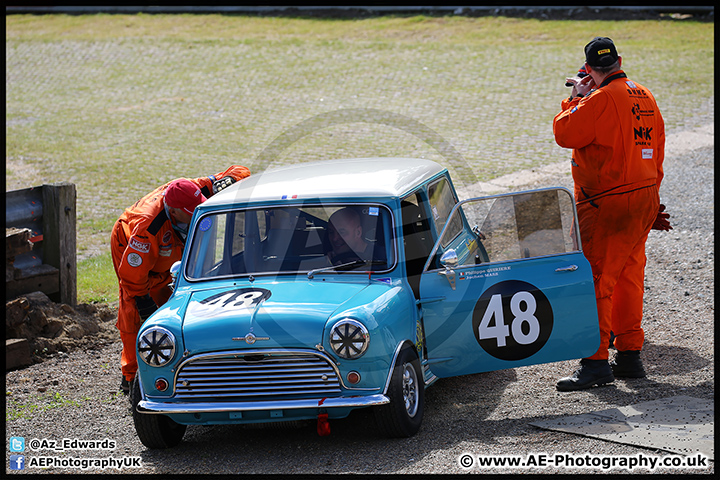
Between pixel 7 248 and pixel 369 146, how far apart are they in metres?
9.63

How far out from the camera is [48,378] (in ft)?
22.0

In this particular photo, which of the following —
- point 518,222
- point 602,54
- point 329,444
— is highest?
point 602,54

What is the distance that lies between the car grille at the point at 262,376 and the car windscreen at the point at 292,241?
0.96 meters

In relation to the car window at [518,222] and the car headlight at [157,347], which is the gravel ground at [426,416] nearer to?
the car headlight at [157,347]

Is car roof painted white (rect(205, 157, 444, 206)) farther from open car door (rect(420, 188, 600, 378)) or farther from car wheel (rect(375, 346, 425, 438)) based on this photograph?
car wheel (rect(375, 346, 425, 438))

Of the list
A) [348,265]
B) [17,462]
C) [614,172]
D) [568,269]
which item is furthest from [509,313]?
[17,462]

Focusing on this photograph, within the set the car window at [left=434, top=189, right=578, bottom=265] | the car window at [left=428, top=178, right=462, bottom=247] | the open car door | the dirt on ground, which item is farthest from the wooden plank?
the car window at [left=434, top=189, right=578, bottom=265]

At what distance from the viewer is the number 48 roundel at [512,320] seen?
17.1 feet

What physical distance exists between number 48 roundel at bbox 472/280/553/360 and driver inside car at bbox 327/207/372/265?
0.96 meters

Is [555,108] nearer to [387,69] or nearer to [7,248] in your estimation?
[387,69]

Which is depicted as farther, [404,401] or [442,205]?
[442,205]

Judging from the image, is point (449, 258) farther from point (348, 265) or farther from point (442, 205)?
point (442, 205)

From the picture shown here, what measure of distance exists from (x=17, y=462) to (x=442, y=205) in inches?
158

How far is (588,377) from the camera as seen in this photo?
5617 millimetres
